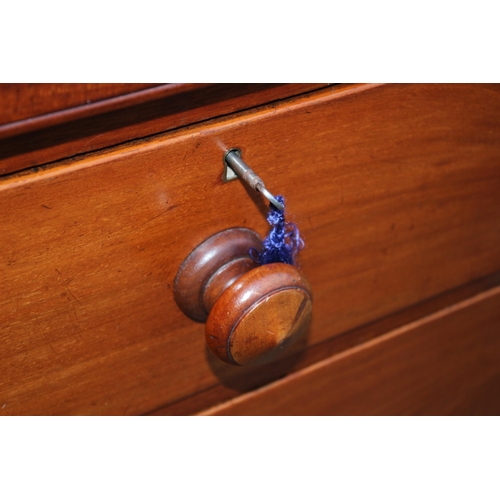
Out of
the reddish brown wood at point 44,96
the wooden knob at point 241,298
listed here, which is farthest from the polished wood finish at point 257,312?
the reddish brown wood at point 44,96

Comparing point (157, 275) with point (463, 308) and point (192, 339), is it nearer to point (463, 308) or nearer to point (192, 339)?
point (192, 339)

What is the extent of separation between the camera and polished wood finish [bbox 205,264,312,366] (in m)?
0.31

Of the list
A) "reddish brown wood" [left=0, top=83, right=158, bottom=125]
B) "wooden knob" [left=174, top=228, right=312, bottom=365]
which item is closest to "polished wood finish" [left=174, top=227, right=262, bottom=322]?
"wooden knob" [left=174, top=228, right=312, bottom=365]

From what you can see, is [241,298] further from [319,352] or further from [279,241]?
[319,352]

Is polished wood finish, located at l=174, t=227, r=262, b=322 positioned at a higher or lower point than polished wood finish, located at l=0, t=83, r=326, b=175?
lower

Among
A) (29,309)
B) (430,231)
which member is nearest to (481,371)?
(430,231)

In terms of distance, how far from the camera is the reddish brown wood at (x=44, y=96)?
0.25 meters

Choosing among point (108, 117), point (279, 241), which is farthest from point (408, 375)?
point (108, 117)

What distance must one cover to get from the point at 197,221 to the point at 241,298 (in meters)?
0.05

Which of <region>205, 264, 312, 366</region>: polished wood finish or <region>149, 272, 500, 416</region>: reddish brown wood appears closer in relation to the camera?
<region>205, 264, 312, 366</region>: polished wood finish

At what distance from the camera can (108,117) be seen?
276 mm

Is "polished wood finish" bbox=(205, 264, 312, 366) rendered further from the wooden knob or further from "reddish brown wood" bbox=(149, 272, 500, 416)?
"reddish brown wood" bbox=(149, 272, 500, 416)

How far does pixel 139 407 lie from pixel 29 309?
12 cm

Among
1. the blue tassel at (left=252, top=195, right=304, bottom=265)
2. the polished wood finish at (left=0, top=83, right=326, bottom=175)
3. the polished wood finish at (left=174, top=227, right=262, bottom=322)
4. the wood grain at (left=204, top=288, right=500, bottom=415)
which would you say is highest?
the polished wood finish at (left=0, top=83, right=326, bottom=175)
